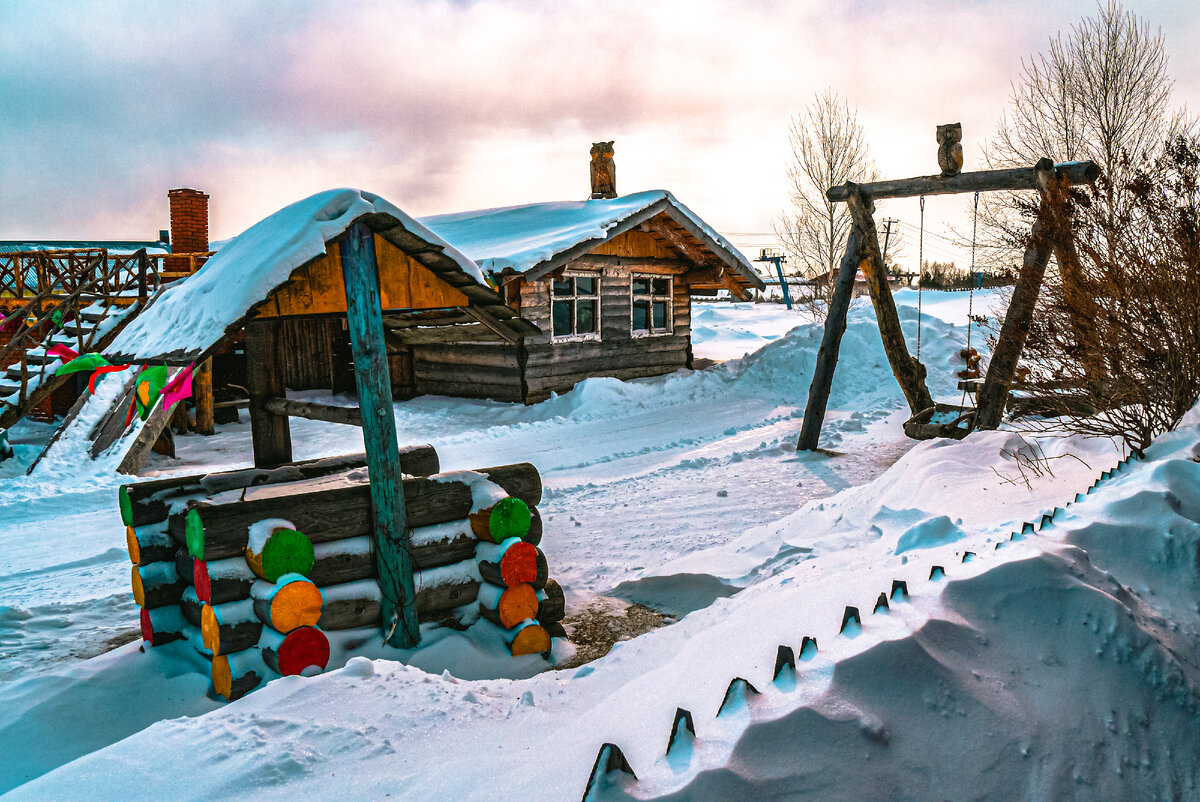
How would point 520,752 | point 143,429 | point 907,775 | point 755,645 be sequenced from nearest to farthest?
point 907,775 → point 520,752 → point 755,645 → point 143,429

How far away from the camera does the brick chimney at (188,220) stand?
19.0 metres

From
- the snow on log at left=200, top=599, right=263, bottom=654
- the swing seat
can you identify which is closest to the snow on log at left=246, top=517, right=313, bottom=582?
the snow on log at left=200, top=599, right=263, bottom=654

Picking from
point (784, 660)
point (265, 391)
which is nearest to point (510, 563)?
point (265, 391)

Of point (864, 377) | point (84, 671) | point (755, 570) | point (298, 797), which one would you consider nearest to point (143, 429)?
point (84, 671)

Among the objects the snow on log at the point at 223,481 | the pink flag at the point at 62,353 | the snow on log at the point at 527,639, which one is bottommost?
the snow on log at the point at 527,639

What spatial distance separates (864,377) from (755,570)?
11309 mm

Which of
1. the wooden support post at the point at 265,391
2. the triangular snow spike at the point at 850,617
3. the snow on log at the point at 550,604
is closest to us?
the triangular snow spike at the point at 850,617

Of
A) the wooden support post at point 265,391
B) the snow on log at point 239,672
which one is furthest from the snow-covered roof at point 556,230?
the snow on log at point 239,672

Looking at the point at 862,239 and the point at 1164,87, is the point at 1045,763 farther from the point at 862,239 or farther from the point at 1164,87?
the point at 1164,87

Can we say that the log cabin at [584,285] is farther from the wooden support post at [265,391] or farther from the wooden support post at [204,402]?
the wooden support post at [265,391]

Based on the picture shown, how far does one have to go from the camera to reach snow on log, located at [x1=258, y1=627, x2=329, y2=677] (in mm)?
4258

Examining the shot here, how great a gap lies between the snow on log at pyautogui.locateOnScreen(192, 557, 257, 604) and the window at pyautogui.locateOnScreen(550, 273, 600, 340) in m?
11.6

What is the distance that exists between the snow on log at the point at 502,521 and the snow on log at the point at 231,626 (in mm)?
1372

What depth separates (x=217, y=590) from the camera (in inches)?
168
